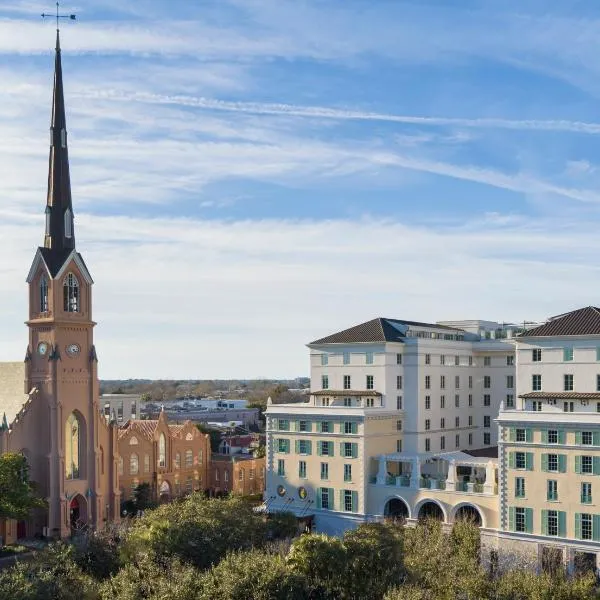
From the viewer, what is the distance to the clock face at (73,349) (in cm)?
7612

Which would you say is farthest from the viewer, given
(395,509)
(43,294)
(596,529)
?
(43,294)

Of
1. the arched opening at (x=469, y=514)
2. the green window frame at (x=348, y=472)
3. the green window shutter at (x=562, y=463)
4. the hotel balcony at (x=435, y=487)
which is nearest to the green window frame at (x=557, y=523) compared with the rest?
the green window shutter at (x=562, y=463)

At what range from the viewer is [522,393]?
67125mm

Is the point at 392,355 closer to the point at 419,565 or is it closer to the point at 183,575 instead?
the point at 419,565

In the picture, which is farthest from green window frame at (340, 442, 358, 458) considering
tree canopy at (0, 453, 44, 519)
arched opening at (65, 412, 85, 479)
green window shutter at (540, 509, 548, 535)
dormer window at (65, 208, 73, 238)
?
dormer window at (65, 208, 73, 238)

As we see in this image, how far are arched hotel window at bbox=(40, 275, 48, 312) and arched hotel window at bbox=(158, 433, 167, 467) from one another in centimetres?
2093

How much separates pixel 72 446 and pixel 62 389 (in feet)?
17.3

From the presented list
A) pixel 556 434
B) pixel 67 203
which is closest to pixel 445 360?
pixel 556 434

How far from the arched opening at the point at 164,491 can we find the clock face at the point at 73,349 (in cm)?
2022

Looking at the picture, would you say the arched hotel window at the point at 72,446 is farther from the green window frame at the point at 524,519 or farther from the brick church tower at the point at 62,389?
the green window frame at the point at 524,519

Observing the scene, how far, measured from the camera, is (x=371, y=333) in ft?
250

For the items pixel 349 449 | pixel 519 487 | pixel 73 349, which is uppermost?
pixel 73 349

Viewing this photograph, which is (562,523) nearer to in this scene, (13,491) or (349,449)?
(349,449)

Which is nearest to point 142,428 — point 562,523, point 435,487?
point 435,487
